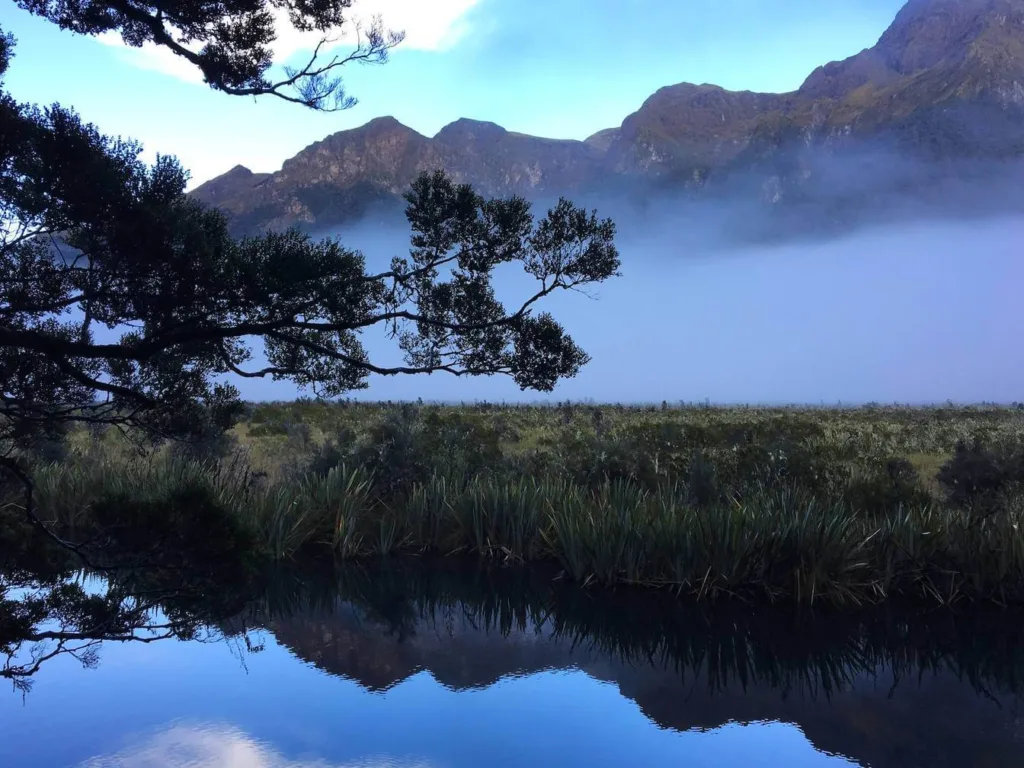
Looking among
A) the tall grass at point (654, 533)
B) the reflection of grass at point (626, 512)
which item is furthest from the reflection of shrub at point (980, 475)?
the tall grass at point (654, 533)

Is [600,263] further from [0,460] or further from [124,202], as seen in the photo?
[0,460]

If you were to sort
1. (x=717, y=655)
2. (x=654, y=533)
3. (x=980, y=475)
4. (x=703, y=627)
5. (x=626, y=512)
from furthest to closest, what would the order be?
(x=980, y=475), (x=626, y=512), (x=654, y=533), (x=703, y=627), (x=717, y=655)

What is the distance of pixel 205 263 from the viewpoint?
21.2 feet

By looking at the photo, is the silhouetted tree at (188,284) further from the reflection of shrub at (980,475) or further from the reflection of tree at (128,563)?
the reflection of shrub at (980,475)

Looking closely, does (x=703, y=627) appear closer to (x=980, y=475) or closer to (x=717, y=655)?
(x=717, y=655)

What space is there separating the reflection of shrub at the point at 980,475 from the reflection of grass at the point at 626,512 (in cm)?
41

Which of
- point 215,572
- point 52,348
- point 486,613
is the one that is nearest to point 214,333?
point 52,348

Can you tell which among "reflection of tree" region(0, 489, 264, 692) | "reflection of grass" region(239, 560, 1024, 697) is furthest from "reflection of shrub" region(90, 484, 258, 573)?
"reflection of grass" region(239, 560, 1024, 697)

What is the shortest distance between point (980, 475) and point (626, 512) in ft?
25.2

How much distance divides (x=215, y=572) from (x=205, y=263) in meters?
2.91

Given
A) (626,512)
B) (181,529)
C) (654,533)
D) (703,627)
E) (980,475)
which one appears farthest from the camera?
(980,475)

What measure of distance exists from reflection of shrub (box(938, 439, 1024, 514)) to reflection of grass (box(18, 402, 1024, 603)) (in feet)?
1.36

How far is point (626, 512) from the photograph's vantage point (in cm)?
1058

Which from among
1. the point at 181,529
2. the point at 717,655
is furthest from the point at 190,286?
the point at 717,655
